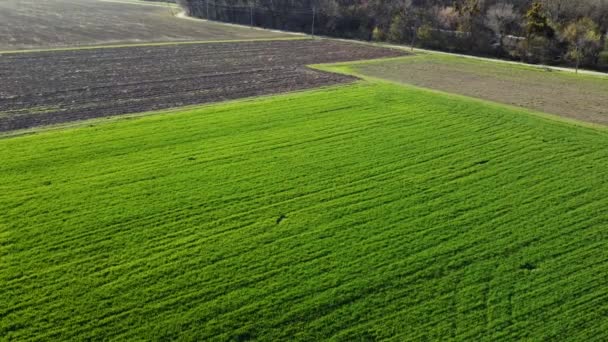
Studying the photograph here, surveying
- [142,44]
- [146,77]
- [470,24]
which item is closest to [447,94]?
[146,77]

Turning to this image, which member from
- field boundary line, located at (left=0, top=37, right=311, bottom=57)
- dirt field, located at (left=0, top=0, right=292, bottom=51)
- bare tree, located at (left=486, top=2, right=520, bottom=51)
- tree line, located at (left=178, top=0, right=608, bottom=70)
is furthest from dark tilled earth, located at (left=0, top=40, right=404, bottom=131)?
bare tree, located at (left=486, top=2, right=520, bottom=51)

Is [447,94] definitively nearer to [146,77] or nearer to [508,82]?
[508,82]

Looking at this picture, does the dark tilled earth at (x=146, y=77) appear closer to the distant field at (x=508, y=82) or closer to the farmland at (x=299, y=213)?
the farmland at (x=299, y=213)

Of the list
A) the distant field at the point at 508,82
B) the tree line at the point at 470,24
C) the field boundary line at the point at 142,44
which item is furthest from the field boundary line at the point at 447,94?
the field boundary line at the point at 142,44

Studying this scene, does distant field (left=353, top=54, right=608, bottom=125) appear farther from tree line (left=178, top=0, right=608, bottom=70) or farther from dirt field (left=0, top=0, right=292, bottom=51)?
dirt field (left=0, top=0, right=292, bottom=51)

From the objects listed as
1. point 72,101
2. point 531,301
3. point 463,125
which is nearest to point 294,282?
point 531,301
